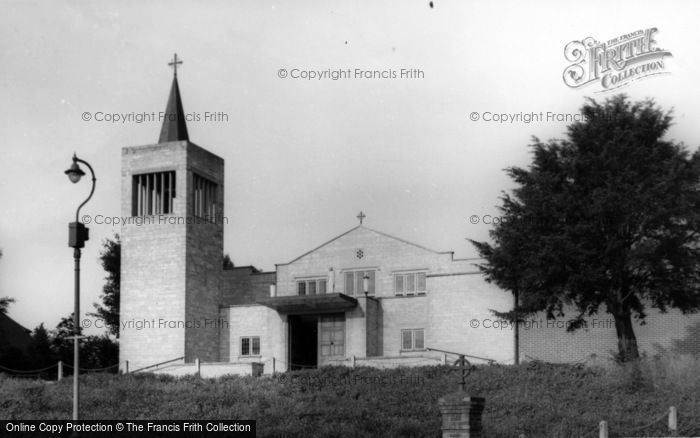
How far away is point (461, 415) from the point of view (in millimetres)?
22203

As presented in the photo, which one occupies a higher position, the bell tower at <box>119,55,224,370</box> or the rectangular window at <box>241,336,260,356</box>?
the bell tower at <box>119,55,224,370</box>

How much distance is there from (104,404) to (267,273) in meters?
17.5

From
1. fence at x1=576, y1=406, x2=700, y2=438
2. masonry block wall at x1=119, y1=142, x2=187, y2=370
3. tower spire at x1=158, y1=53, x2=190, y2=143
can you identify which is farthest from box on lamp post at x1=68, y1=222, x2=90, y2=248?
tower spire at x1=158, y1=53, x2=190, y2=143

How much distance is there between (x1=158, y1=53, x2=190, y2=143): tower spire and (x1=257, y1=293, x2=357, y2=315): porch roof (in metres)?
10.1

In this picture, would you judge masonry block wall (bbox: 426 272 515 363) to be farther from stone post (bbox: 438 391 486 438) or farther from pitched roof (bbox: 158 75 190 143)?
stone post (bbox: 438 391 486 438)

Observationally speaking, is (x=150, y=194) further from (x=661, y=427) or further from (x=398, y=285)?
(x=661, y=427)

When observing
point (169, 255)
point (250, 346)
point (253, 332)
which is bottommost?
point (250, 346)

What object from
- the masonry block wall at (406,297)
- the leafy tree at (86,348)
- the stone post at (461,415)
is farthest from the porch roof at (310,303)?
the stone post at (461,415)

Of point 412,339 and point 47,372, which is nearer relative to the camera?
point 412,339

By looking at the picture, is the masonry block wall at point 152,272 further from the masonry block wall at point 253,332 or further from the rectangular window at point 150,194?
the masonry block wall at point 253,332

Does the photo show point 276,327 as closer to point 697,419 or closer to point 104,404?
point 104,404

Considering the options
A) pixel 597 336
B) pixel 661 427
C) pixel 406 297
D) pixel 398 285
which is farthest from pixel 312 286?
pixel 661 427

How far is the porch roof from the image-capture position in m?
48.7

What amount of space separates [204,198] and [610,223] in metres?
21.1
